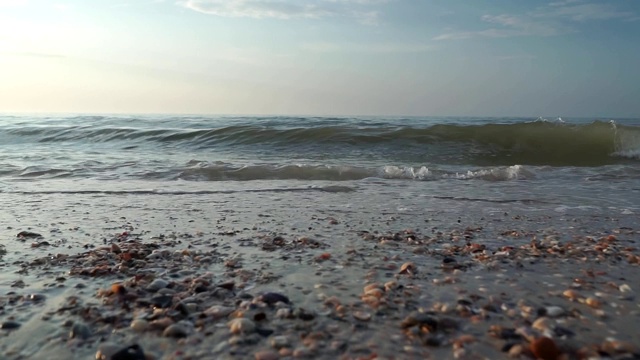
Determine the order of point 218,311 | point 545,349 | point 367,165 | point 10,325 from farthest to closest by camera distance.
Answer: point 367,165 → point 218,311 → point 10,325 → point 545,349

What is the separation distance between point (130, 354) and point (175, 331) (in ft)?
0.76

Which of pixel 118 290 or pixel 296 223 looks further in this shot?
pixel 296 223

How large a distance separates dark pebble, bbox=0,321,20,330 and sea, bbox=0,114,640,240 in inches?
133

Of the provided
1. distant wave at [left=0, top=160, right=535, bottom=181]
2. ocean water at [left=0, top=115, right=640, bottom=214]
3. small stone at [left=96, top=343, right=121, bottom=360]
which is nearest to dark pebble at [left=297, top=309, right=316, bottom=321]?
small stone at [left=96, top=343, right=121, bottom=360]

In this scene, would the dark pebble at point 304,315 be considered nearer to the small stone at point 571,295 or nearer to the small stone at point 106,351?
the small stone at point 106,351

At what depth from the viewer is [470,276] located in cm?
302

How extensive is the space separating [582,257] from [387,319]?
6.29ft

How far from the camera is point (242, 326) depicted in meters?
2.19

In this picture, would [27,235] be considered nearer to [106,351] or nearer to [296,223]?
[296,223]

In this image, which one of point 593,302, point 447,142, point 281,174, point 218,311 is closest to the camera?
point 218,311

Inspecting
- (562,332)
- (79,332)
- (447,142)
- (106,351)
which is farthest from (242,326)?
(447,142)

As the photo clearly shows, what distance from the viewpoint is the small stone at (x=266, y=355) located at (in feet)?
6.41

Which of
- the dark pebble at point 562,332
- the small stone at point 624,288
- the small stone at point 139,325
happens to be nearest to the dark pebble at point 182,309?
the small stone at point 139,325

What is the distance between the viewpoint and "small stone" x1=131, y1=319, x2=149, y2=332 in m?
2.21
